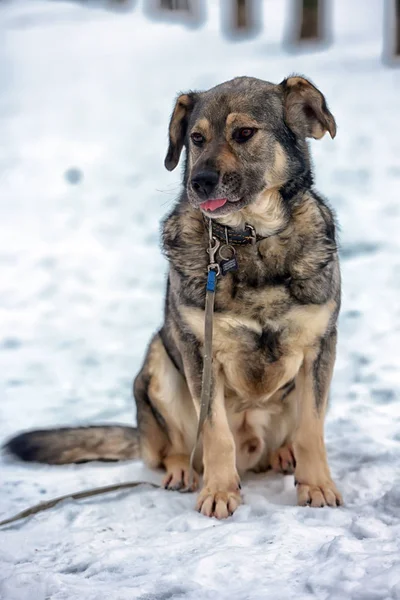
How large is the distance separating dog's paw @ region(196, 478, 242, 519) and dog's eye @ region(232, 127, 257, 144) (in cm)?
163

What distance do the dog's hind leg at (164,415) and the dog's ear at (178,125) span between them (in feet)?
3.42

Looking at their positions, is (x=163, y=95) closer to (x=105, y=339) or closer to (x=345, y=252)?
(x=345, y=252)

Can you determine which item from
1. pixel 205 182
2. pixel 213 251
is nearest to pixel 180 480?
pixel 213 251

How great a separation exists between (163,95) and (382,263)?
20.2ft

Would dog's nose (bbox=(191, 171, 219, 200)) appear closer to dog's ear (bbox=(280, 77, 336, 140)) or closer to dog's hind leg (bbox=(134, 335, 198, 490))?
dog's ear (bbox=(280, 77, 336, 140))

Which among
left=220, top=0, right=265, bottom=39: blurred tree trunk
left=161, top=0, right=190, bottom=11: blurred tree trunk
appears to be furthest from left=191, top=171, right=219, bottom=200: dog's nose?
left=161, top=0, right=190, bottom=11: blurred tree trunk

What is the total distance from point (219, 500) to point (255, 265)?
111 cm

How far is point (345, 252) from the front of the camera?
805 cm

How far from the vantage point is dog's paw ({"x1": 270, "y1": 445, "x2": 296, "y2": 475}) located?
4406 mm

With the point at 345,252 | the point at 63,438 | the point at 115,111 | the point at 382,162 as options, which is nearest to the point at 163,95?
the point at 115,111

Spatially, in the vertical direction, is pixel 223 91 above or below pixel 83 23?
below

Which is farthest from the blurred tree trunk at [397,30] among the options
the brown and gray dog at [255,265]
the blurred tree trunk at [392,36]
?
the brown and gray dog at [255,265]

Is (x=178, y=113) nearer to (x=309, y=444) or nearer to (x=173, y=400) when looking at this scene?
(x=173, y=400)

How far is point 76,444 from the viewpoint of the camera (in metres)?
4.76
